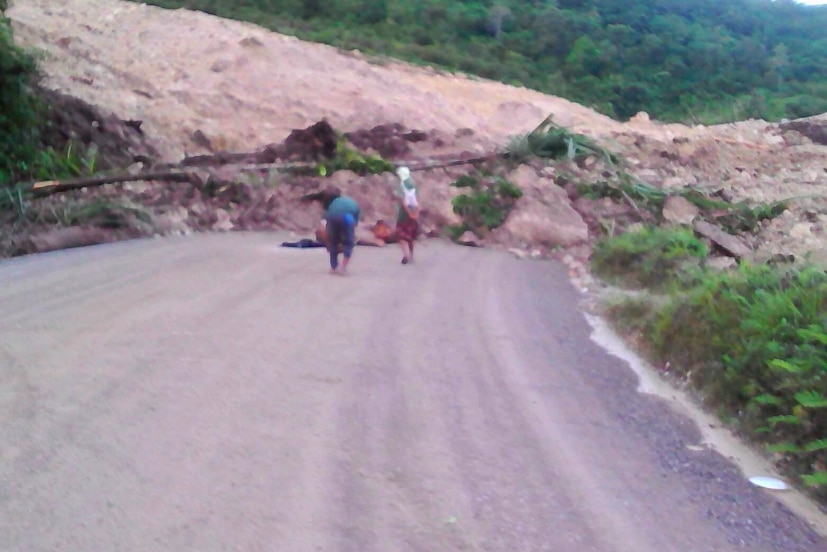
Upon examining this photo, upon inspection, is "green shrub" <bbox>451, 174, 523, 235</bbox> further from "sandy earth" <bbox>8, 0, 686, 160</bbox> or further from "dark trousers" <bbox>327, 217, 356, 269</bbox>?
"dark trousers" <bbox>327, 217, 356, 269</bbox>

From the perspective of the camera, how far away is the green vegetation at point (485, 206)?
20391 millimetres

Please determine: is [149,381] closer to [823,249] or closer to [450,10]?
[823,249]

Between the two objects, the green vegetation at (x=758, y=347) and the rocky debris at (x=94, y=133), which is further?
the rocky debris at (x=94, y=133)

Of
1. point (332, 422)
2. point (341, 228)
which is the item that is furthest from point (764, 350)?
point (341, 228)

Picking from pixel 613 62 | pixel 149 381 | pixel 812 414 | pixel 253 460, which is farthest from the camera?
pixel 613 62


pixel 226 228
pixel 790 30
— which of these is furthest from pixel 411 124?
pixel 790 30

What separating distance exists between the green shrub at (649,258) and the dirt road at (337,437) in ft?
7.17

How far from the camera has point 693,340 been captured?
9320 millimetres

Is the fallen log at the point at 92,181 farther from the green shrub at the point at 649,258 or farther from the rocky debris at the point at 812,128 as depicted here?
the rocky debris at the point at 812,128

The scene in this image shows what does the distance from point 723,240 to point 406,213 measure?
562 cm

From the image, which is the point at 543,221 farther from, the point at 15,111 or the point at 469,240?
the point at 15,111

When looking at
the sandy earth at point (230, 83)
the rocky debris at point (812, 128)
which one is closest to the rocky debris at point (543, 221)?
the sandy earth at point (230, 83)

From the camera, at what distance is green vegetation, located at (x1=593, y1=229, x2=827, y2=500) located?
279 inches

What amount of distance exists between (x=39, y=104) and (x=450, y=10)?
37424 mm
